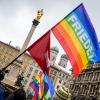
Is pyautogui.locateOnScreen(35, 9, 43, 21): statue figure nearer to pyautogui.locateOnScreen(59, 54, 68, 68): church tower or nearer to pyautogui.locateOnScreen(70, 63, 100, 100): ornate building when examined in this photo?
pyautogui.locateOnScreen(70, 63, 100, 100): ornate building

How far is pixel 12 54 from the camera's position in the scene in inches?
4535

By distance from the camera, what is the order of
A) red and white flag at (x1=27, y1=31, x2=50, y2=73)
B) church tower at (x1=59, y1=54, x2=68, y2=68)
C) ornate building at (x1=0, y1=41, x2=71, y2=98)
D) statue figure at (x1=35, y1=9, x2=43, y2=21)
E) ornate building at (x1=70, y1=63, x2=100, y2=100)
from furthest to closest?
1. church tower at (x1=59, y1=54, x2=68, y2=68)
2. ornate building at (x1=0, y1=41, x2=71, y2=98)
3. ornate building at (x1=70, y1=63, x2=100, y2=100)
4. statue figure at (x1=35, y1=9, x2=43, y2=21)
5. red and white flag at (x1=27, y1=31, x2=50, y2=73)

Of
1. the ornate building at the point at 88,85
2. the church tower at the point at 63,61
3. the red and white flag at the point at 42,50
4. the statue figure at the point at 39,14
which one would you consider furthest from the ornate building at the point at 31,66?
the red and white flag at the point at 42,50

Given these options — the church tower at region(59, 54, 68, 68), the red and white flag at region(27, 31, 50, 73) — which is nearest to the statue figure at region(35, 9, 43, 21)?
the red and white flag at region(27, 31, 50, 73)

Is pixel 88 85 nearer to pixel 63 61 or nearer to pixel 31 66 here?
pixel 31 66

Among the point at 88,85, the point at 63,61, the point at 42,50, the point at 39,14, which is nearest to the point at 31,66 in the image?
the point at 63,61

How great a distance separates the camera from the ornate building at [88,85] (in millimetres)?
60872

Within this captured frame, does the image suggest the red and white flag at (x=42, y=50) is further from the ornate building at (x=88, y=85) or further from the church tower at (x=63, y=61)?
the church tower at (x=63, y=61)

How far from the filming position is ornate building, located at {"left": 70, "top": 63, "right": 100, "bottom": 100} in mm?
60872

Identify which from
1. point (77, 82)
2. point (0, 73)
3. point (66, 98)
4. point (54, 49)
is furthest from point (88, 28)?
point (54, 49)

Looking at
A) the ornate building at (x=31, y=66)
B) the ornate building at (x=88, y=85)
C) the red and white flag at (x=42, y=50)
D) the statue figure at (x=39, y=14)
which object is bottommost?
the red and white flag at (x=42, y=50)

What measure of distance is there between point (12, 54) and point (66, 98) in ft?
173

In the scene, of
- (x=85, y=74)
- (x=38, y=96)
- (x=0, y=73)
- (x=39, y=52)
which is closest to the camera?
(x=0, y=73)

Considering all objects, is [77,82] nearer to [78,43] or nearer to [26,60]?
[26,60]
